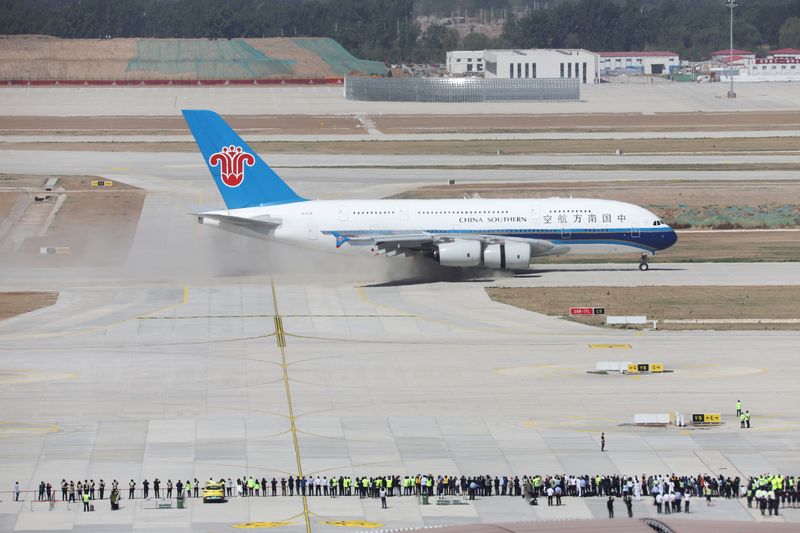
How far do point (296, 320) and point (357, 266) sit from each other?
52.5ft

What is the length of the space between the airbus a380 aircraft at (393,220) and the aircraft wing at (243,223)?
65mm

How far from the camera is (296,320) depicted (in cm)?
7994

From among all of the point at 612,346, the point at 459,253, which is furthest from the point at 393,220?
the point at 612,346

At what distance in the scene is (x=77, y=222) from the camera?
11512cm

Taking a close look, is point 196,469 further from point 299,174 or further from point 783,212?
point 299,174

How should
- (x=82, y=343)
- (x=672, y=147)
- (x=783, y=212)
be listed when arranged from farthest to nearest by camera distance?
1. (x=672, y=147)
2. (x=783, y=212)
3. (x=82, y=343)

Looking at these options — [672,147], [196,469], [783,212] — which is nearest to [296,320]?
[196,469]

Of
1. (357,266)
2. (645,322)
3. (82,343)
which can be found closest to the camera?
(82,343)

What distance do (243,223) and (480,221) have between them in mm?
15885

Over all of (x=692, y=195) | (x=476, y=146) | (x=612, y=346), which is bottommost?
(x=612, y=346)

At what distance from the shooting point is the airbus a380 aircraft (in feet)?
296

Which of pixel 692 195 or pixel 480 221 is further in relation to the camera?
pixel 692 195

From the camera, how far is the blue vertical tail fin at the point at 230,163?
9050 centimetres

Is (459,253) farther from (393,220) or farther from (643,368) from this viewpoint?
(643,368)
